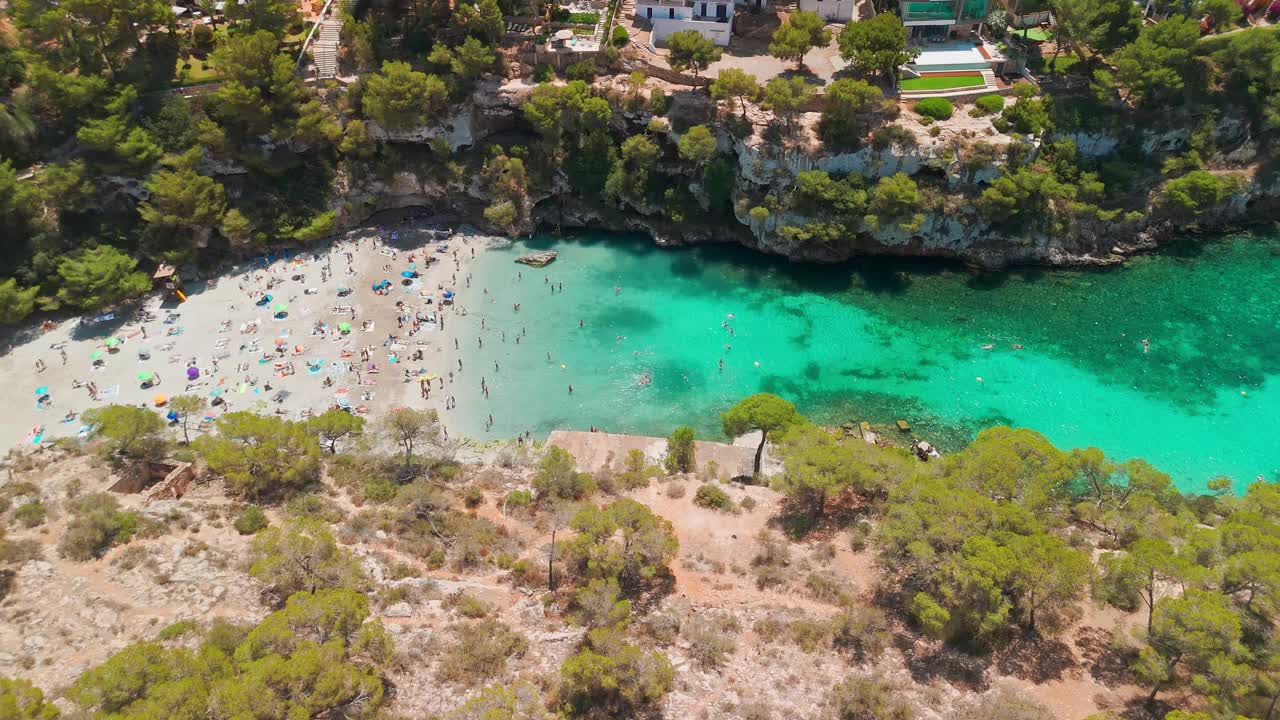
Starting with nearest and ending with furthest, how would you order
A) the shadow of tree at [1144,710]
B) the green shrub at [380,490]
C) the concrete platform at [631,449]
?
the shadow of tree at [1144,710] < the green shrub at [380,490] < the concrete platform at [631,449]

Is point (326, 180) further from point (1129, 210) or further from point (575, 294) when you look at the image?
point (1129, 210)

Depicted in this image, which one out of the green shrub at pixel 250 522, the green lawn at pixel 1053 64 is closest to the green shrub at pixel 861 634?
the green shrub at pixel 250 522

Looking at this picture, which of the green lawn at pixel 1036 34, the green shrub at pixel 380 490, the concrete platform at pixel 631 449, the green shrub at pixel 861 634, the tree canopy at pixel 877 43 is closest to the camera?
the green shrub at pixel 861 634

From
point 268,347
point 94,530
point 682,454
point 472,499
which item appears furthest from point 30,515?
point 682,454

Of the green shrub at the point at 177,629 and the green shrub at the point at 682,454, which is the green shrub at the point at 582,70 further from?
the green shrub at the point at 177,629

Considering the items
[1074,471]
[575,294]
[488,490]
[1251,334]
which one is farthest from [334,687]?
[1251,334]
